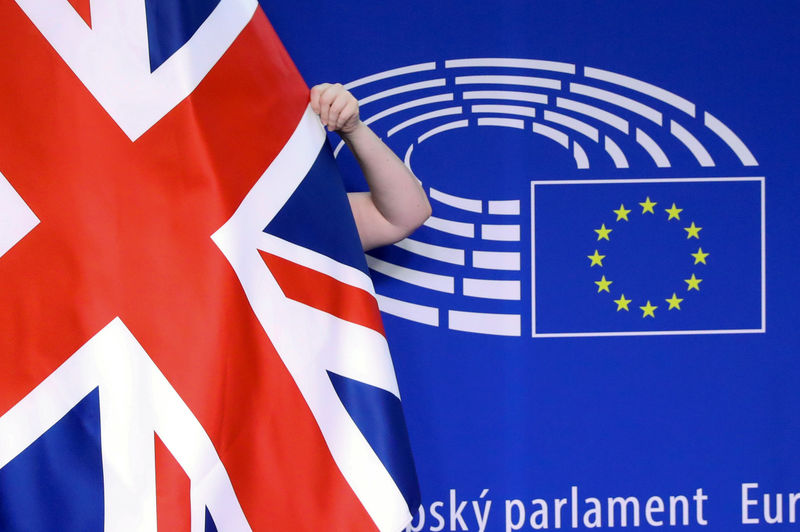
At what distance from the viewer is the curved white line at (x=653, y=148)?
4.27 ft

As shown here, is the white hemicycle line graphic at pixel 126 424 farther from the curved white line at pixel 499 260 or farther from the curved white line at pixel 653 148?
the curved white line at pixel 653 148

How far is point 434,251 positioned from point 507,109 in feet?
0.91

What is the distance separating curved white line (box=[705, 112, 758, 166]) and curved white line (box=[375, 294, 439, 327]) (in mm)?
590

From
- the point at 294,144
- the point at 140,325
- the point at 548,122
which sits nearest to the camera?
the point at 140,325

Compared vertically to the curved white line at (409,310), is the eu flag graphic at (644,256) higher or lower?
higher

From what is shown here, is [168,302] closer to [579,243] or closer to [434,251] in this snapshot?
[434,251]

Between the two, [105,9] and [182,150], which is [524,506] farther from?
[105,9]

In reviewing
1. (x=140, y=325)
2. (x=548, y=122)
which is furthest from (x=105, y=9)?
(x=548, y=122)

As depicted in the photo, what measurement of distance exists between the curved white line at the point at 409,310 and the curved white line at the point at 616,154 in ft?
1.34

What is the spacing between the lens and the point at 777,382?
1338 millimetres

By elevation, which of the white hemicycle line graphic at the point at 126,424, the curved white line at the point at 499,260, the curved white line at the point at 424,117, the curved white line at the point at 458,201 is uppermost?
the curved white line at the point at 424,117

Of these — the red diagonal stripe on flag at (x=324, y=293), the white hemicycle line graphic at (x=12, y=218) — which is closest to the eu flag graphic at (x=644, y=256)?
the red diagonal stripe on flag at (x=324, y=293)

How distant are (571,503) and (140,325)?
34.1 inches

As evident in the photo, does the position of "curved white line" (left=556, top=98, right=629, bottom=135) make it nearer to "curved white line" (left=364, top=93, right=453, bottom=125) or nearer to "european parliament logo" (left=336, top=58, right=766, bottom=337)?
"european parliament logo" (left=336, top=58, right=766, bottom=337)
